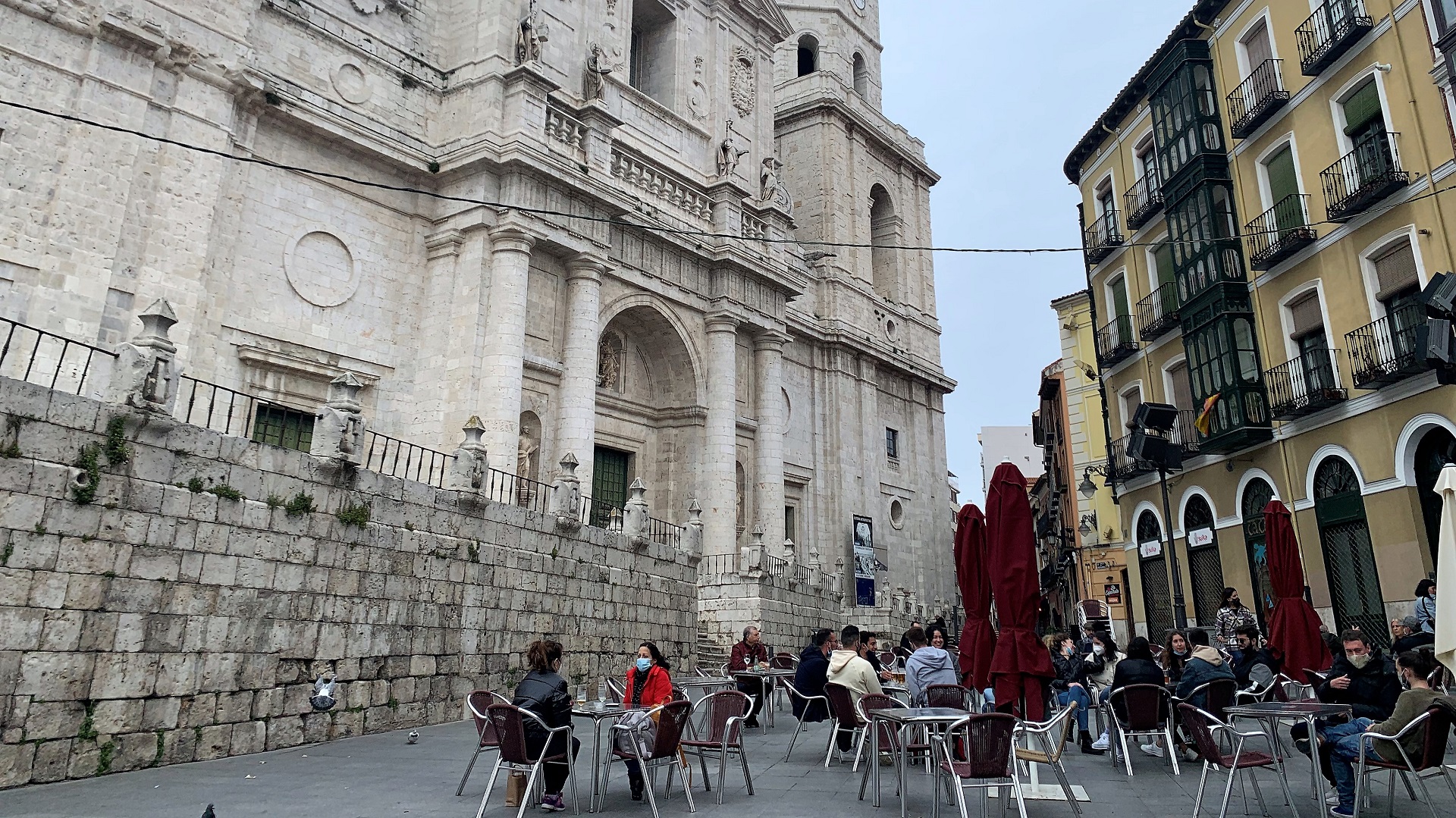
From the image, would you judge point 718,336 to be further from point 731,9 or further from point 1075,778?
point 1075,778

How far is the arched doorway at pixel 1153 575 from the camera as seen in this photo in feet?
69.4

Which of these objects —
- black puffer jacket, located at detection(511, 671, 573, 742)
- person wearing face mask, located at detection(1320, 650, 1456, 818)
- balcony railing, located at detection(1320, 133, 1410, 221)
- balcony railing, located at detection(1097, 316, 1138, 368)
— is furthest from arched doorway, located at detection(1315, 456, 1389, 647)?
black puffer jacket, located at detection(511, 671, 573, 742)

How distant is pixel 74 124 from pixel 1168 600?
23467 millimetres

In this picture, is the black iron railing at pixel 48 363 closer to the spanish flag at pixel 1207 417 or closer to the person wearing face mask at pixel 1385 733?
the person wearing face mask at pixel 1385 733

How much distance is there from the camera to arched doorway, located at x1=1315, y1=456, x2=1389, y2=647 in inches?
588

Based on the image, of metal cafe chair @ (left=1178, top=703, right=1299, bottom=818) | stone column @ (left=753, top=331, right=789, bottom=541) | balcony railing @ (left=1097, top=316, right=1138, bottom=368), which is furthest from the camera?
stone column @ (left=753, top=331, right=789, bottom=541)

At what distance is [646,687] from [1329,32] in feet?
54.9

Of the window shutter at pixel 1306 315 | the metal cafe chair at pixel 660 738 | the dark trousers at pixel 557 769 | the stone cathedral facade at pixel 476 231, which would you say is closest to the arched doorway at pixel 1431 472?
the window shutter at pixel 1306 315

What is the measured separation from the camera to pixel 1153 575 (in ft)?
71.9

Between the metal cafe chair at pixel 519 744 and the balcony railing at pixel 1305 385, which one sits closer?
the metal cafe chair at pixel 519 744

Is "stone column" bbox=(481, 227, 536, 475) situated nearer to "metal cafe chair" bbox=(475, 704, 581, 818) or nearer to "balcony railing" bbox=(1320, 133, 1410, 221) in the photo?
"metal cafe chair" bbox=(475, 704, 581, 818)

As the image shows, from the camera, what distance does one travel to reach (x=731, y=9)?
1160 inches

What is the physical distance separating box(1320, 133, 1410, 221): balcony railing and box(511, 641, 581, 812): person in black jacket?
14.9m

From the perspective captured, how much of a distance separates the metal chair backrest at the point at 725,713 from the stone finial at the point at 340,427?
5537 millimetres
